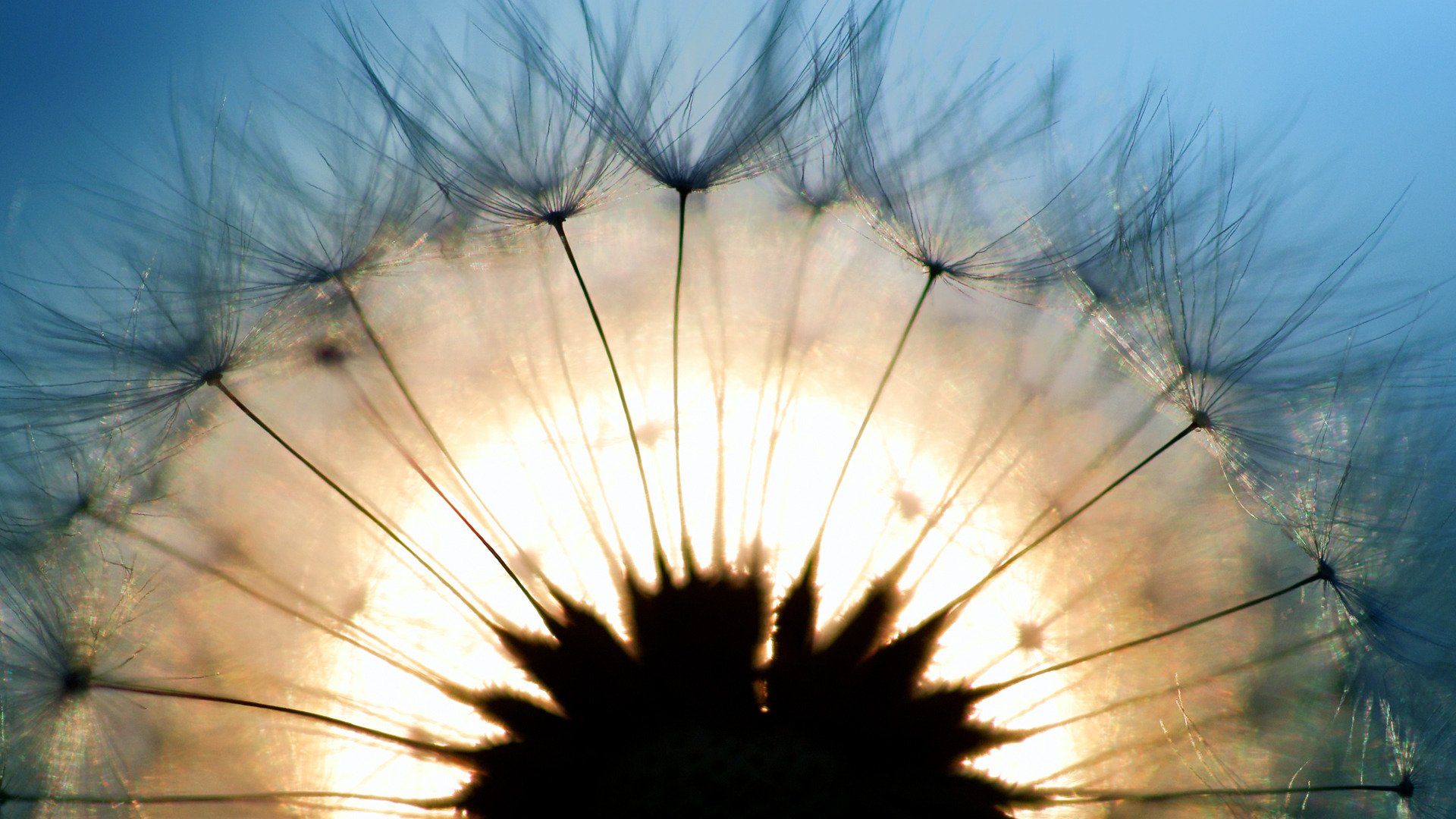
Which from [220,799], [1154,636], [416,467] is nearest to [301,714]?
[220,799]

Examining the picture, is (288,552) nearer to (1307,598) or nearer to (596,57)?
(596,57)

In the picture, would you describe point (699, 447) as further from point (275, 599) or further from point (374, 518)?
point (275, 599)

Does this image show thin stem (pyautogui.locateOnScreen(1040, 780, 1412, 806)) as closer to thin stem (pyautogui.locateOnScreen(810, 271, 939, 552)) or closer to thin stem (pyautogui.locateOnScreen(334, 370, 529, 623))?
thin stem (pyautogui.locateOnScreen(810, 271, 939, 552))

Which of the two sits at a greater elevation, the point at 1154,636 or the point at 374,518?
the point at 374,518

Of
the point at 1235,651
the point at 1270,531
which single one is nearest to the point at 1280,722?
the point at 1235,651

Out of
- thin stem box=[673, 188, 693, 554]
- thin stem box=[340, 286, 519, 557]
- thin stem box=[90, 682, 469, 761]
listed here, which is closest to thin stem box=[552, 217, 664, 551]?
thin stem box=[673, 188, 693, 554]

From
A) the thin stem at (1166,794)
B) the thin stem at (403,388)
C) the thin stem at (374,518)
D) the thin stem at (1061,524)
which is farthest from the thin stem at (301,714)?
the thin stem at (1166,794)
